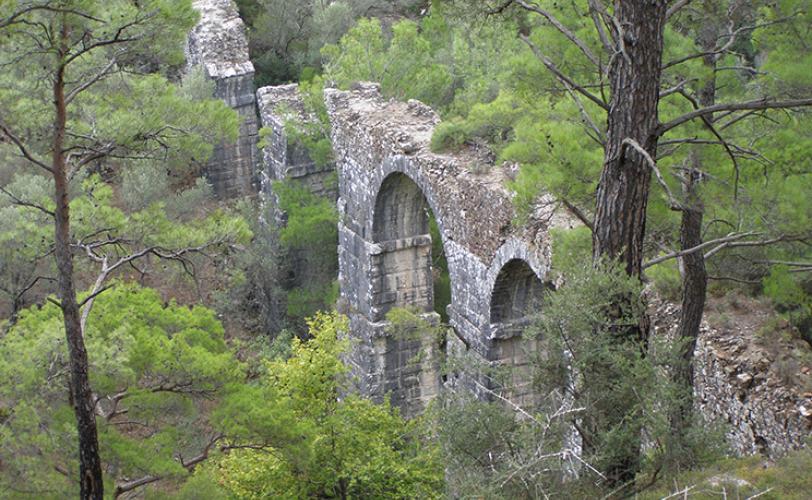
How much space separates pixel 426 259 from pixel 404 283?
53 centimetres

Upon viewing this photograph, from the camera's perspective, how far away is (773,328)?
36.9 feet

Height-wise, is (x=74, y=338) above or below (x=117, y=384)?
above

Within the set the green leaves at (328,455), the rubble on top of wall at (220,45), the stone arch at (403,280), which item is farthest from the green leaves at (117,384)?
the rubble on top of wall at (220,45)

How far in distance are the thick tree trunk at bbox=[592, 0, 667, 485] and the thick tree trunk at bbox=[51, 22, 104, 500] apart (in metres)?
4.60

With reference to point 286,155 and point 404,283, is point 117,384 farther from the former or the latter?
point 286,155

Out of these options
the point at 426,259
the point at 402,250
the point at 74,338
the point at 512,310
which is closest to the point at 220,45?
the point at 402,250

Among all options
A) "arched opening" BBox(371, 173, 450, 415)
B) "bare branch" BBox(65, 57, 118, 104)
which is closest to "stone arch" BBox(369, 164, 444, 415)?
"arched opening" BBox(371, 173, 450, 415)

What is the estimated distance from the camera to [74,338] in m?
9.86

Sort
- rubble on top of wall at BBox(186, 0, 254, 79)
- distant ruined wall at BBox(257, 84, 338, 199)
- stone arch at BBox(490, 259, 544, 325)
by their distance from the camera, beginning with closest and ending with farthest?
stone arch at BBox(490, 259, 544, 325), distant ruined wall at BBox(257, 84, 338, 199), rubble on top of wall at BBox(186, 0, 254, 79)

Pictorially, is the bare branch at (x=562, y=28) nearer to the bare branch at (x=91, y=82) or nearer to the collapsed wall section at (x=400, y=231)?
the bare branch at (x=91, y=82)

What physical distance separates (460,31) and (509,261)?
1254 cm

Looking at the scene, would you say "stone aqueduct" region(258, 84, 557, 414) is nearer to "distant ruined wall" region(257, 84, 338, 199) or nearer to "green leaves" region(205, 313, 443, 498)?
"green leaves" region(205, 313, 443, 498)

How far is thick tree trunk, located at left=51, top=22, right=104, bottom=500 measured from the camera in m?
9.87

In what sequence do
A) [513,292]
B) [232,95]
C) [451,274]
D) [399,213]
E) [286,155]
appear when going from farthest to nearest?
[232,95]
[286,155]
[399,213]
[451,274]
[513,292]
